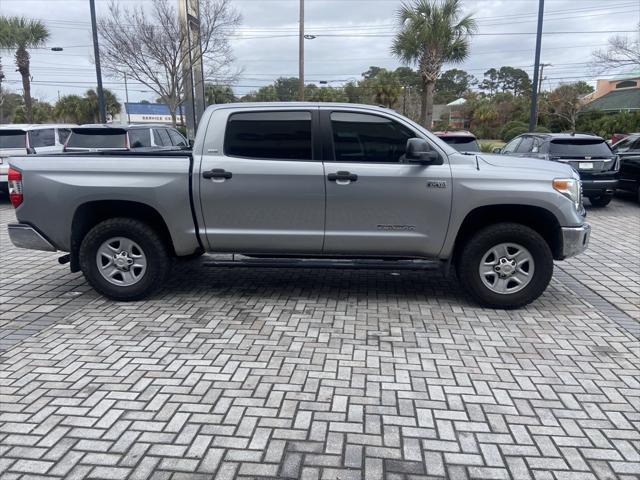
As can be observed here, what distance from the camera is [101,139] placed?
10.6 meters

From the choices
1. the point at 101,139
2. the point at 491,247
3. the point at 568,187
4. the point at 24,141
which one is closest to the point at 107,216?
the point at 491,247

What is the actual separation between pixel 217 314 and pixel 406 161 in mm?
2339

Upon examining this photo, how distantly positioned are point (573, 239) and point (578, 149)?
7284 millimetres

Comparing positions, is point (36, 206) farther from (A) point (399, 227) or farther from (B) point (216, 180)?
(A) point (399, 227)

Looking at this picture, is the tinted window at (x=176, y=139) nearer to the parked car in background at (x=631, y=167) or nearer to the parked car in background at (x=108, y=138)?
the parked car in background at (x=108, y=138)

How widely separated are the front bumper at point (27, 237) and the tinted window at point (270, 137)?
2.06 meters

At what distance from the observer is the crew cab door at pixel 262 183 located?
5.06 metres

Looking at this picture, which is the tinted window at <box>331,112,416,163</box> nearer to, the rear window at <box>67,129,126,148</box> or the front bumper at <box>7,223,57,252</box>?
the front bumper at <box>7,223,57,252</box>

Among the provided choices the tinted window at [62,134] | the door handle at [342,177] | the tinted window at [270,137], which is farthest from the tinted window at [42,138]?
the door handle at [342,177]

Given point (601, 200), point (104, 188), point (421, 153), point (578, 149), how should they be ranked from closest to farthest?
point (421, 153), point (104, 188), point (578, 149), point (601, 200)

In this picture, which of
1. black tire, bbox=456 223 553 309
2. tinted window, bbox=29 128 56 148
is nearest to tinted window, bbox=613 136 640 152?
black tire, bbox=456 223 553 309

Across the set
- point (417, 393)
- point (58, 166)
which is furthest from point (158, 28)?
point (417, 393)

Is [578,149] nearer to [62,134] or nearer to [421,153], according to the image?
[421,153]

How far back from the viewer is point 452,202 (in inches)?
196
